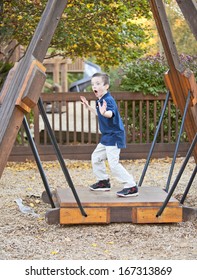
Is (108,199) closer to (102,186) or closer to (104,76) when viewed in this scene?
(102,186)

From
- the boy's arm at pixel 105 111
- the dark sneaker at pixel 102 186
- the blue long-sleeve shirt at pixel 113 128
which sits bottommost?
the dark sneaker at pixel 102 186

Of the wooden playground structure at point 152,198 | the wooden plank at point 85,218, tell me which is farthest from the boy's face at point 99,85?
the wooden plank at point 85,218

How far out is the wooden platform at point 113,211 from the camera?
6086mm

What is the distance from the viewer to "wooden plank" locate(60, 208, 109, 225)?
20.0 feet

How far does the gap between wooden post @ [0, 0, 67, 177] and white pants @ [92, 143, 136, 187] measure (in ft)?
4.56

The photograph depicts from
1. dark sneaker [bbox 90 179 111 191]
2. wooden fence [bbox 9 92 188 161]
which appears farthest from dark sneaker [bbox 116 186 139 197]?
wooden fence [bbox 9 92 188 161]

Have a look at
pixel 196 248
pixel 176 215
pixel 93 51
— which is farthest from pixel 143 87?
pixel 196 248

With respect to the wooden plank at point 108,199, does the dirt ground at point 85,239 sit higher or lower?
lower

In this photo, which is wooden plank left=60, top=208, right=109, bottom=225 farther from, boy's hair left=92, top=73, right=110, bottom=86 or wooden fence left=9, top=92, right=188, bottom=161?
wooden fence left=9, top=92, right=188, bottom=161

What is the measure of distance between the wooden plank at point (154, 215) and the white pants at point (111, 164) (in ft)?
1.12

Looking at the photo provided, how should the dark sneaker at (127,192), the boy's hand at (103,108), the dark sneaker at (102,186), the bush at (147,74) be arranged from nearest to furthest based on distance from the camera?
the boy's hand at (103,108), the dark sneaker at (127,192), the dark sneaker at (102,186), the bush at (147,74)

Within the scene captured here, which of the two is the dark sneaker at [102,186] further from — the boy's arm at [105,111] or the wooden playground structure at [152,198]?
the boy's arm at [105,111]

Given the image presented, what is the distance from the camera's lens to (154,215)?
6199mm
